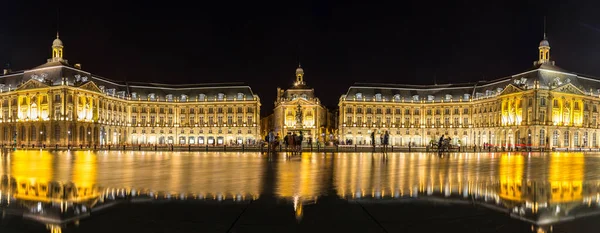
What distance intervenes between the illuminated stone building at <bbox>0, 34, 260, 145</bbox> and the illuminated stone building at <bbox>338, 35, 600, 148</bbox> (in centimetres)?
3086

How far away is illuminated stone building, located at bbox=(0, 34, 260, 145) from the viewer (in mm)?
81438

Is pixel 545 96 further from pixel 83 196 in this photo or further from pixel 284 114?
pixel 83 196

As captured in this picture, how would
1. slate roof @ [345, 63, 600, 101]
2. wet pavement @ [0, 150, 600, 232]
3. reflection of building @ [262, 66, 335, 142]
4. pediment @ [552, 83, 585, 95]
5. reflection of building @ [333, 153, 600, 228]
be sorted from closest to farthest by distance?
wet pavement @ [0, 150, 600, 232], reflection of building @ [333, 153, 600, 228], pediment @ [552, 83, 585, 95], slate roof @ [345, 63, 600, 101], reflection of building @ [262, 66, 335, 142]

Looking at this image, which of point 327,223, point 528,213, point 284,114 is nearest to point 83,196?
point 327,223

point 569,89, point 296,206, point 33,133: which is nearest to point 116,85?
point 33,133

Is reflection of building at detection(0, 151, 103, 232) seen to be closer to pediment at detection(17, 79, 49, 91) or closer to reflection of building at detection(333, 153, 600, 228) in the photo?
reflection of building at detection(333, 153, 600, 228)

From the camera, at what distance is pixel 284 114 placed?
4311 inches

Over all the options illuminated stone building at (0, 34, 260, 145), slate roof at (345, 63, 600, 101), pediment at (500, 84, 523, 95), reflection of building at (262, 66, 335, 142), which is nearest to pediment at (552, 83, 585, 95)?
slate roof at (345, 63, 600, 101)

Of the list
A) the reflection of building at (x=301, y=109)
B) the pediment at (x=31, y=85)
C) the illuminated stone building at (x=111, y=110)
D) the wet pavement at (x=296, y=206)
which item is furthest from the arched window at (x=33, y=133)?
the wet pavement at (x=296, y=206)

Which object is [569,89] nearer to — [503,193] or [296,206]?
[503,193]

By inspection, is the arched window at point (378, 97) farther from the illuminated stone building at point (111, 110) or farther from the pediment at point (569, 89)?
the pediment at point (569, 89)

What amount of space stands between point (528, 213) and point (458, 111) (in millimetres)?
108474

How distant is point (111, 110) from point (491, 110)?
90.6 metres

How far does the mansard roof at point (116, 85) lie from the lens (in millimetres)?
83375
